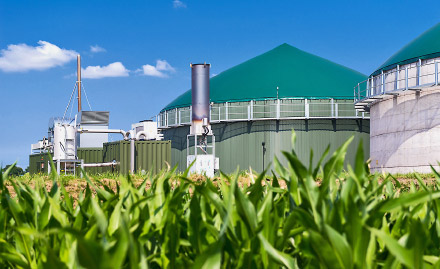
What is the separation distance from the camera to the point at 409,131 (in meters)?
29.7

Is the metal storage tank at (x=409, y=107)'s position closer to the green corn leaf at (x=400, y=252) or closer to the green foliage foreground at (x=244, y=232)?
the green foliage foreground at (x=244, y=232)

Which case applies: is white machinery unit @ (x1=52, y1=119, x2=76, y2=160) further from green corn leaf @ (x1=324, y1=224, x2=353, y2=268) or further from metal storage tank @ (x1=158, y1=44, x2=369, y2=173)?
green corn leaf @ (x1=324, y1=224, x2=353, y2=268)

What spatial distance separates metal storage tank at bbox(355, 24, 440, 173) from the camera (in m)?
28.5

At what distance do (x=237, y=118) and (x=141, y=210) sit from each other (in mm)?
40149

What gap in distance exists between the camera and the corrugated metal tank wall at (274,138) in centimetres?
4150

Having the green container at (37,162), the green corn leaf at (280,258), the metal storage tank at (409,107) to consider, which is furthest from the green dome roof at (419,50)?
the green corn leaf at (280,258)

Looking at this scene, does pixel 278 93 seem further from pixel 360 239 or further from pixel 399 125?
pixel 360 239

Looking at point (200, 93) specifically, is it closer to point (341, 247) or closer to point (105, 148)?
point (105, 148)

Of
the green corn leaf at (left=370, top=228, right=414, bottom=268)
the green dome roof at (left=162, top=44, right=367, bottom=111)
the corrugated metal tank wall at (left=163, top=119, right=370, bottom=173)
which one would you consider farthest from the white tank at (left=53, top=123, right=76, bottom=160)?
the green corn leaf at (left=370, top=228, right=414, bottom=268)

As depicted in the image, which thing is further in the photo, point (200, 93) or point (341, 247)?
point (200, 93)

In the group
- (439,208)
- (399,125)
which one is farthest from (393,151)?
(439,208)

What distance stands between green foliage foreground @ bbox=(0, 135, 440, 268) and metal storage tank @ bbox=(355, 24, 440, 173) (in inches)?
1102

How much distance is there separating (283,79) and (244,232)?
43523 mm

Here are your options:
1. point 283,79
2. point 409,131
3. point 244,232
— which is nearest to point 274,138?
point 283,79
